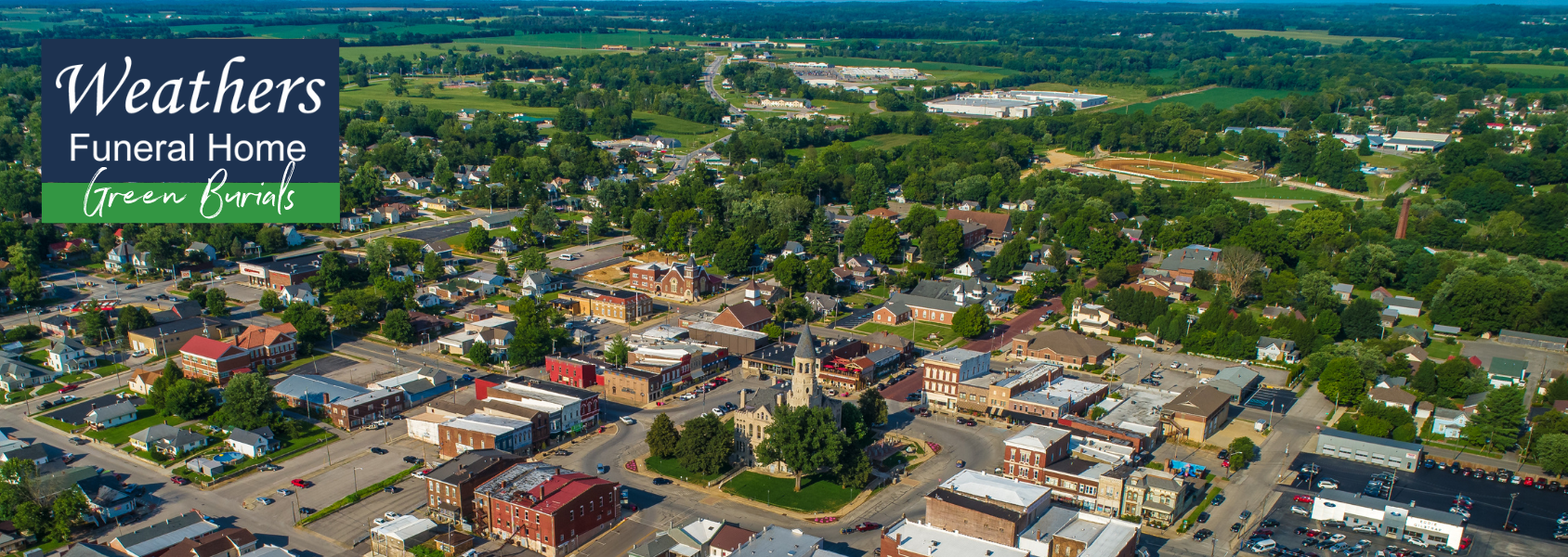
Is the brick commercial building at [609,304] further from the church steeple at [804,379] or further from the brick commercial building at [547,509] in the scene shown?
the brick commercial building at [547,509]

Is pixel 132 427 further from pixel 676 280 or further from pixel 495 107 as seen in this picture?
pixel 495 107

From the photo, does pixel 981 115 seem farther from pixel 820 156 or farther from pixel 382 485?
pixel 382 485

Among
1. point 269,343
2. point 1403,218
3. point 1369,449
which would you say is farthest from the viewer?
point 1403,218

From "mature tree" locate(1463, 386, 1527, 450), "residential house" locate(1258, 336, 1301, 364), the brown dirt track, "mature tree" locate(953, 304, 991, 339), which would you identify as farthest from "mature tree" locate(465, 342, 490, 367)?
the brown dirt track

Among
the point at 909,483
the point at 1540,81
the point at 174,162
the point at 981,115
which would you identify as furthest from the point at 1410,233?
the point at 1540,81

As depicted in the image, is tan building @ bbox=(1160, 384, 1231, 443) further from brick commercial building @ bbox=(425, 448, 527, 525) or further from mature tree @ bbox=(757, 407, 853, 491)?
brick commercial building @ bbox=(425, 448, 527, 525)

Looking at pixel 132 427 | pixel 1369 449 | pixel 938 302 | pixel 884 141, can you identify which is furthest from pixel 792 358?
pixel 884 141
